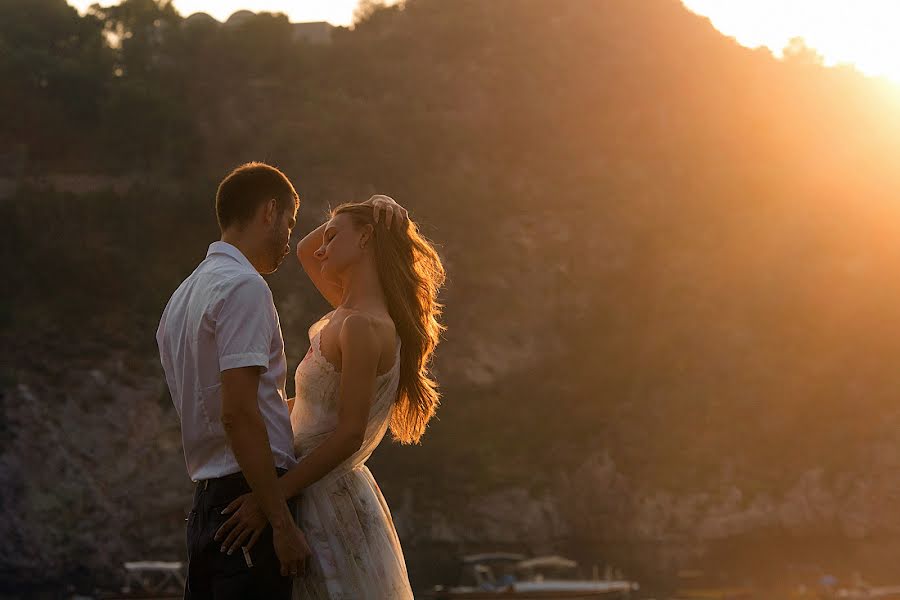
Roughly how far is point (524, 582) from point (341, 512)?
2360 centimetres

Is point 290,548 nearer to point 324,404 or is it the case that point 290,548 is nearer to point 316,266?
point 324,404

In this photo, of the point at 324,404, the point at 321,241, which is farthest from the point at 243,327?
the point at 321,241

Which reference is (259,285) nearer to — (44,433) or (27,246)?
(44,433)

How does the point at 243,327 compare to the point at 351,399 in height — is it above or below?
above

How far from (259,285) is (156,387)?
29806 millimetres

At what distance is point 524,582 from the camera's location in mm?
26375

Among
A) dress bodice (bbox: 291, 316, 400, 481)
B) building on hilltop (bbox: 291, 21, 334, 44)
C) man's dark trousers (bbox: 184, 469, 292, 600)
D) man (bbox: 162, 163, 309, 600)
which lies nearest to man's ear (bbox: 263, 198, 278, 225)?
man (bbox: 162, 163, 309, 600)

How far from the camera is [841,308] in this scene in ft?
121

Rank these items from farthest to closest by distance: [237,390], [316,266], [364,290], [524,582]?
[524,582]
[316,266]
[364,290]
[237,390]

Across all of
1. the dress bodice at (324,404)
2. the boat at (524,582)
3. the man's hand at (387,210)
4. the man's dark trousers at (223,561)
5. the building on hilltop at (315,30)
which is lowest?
the boat at (524,582)

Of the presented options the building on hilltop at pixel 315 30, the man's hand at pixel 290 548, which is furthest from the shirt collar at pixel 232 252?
the building on hilltop at pixel 315 30

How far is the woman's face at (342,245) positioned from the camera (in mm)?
3758

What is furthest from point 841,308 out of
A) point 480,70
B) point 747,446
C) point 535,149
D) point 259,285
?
point 259,285

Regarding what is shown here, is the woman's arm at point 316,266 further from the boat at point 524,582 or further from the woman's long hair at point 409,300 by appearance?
the boat at point 524,582
